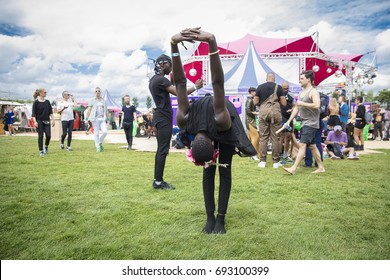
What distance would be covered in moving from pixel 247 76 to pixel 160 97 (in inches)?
340

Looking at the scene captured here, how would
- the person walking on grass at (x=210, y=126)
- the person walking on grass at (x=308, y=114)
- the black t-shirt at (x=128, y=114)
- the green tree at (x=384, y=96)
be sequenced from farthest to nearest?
the green tree at (x=384, y=96) → the black t-shirt at (x=128, y=114) → the person walking on grass at (x=308, y=114) → the person walking on grass at (x=210, y=126)

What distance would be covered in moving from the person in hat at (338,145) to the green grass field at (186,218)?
112 inches

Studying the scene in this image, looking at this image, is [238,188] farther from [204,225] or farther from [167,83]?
[167,83]

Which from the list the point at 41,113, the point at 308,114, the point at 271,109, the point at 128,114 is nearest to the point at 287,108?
the point at 271,109

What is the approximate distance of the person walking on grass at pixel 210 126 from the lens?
234cm

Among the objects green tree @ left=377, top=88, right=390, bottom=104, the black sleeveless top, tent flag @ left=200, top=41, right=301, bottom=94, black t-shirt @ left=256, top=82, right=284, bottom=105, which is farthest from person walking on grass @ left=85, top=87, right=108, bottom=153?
green tree @ left=377, top=88, right=390, bottom=104

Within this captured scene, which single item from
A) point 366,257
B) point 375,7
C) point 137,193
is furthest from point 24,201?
point 375,7

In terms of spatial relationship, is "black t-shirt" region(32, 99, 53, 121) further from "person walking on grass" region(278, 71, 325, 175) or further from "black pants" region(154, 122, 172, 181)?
"person walking on grass" region(278, 71, 325, 175)

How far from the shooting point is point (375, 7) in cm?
427

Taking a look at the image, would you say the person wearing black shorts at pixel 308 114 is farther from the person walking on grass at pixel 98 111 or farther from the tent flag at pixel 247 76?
the person walking on grass at pixel 98 111

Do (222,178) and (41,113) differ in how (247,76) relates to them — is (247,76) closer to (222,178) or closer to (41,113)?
(41,113)

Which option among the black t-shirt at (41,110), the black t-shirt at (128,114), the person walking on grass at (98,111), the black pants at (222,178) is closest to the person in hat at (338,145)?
the black pants at (222,178)
